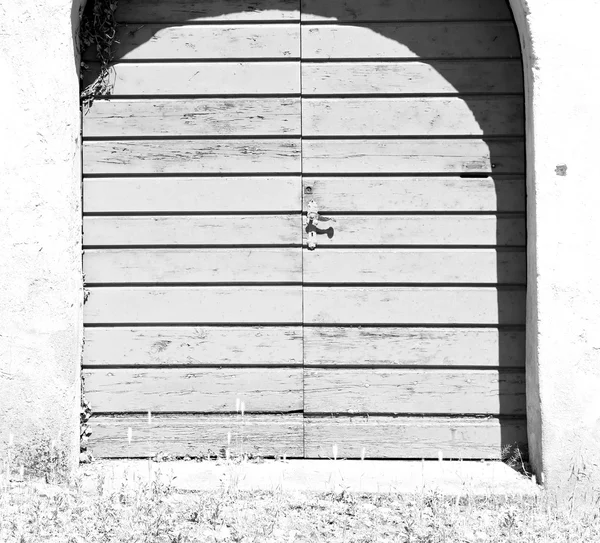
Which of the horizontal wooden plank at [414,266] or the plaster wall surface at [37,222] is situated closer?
the plaster wall surface at [37,222]

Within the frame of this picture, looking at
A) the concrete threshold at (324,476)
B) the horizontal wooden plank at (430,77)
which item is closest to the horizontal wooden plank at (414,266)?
the horizontal wooden plank at (430,77)

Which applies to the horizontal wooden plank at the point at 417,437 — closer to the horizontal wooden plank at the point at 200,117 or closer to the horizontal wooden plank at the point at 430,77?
the horizontal wooden plank at the point at 200,117

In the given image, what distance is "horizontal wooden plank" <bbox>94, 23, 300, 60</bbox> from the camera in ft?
12.9

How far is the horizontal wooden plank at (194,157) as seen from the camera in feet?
13.0

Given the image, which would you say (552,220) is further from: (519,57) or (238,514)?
(238,514)

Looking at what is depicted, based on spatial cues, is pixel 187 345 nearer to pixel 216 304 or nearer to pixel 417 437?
pixel 216 304

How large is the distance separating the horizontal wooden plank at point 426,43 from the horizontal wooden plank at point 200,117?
352 mm

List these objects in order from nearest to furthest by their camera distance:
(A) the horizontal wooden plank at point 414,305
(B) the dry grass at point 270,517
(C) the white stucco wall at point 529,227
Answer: (B) the dry grass at point 270,517, (C) the white stucco wall at point 529,227, (A) the horizontal wooden plank at point 414,305

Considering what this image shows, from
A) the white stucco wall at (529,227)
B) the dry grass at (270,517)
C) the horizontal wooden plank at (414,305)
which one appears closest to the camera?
the dry grass at (270,517)

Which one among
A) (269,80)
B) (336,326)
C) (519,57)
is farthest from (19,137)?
(519,57)

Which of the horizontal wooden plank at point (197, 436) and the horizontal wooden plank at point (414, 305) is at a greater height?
the horizontal wooden plank at point (414, 305)

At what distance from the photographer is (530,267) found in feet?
12.4

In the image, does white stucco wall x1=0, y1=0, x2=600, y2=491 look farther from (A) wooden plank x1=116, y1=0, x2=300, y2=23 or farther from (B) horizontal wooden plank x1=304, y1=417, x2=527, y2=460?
(A) wooden plank x1=116, y1=0, x2=300, y2=23

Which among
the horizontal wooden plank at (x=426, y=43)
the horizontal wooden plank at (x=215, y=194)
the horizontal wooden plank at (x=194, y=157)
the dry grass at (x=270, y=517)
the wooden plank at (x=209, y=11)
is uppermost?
the wooden plank at (x=209, y=11)
